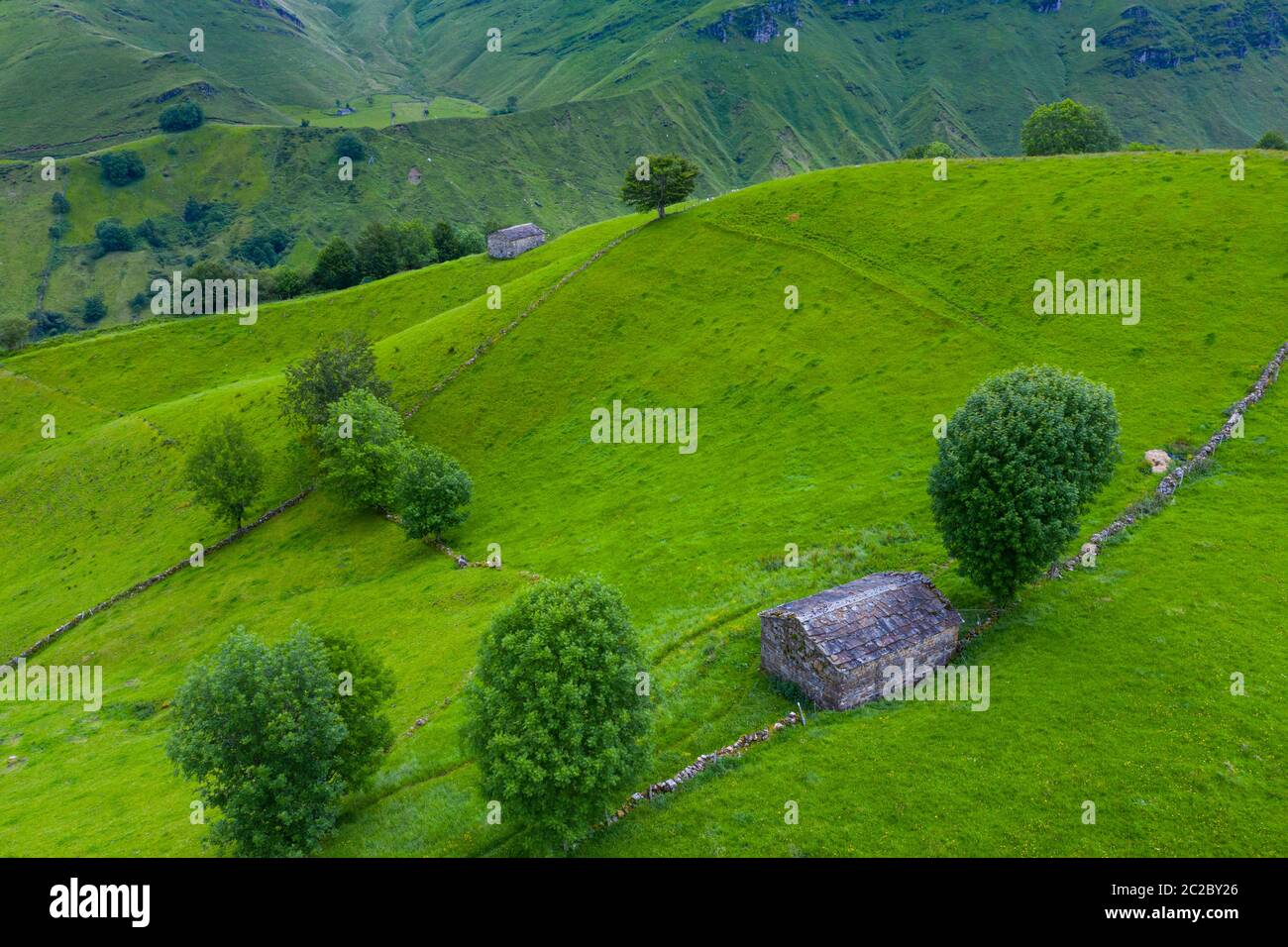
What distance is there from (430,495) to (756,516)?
28.6 meters

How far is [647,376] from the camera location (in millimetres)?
72875

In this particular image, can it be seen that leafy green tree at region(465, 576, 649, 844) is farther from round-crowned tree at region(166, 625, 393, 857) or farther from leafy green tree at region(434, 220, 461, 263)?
leafy green tree at region(434, 220, 461, 263)

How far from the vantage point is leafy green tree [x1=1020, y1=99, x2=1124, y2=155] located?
373 feet

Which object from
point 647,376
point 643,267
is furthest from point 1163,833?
point 643,267

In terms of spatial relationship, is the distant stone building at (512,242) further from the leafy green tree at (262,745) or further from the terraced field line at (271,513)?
the leafy green tree at (262,745)

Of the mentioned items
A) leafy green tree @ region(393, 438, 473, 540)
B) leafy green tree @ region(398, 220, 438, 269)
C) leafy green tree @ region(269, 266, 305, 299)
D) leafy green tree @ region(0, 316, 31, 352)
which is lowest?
leafy green tree @ region(393, 438, 473, 540)

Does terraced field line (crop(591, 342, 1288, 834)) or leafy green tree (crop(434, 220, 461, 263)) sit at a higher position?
leafy green tree (crop(434, 220, 461, 263))

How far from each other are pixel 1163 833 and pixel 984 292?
55777 millimetres

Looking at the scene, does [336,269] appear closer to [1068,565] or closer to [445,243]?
[445,243]

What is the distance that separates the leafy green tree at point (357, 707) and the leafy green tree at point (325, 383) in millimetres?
48195

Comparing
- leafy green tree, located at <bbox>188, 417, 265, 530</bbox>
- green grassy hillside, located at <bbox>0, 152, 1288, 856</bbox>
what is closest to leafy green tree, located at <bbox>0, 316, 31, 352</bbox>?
green grassy hillside, located at <bbox>0, 152, 1288, 856</bbox>

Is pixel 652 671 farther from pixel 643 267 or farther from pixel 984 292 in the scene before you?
pixel 643 267

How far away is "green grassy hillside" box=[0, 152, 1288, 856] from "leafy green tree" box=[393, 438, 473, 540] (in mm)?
2570

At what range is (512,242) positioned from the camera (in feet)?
392
